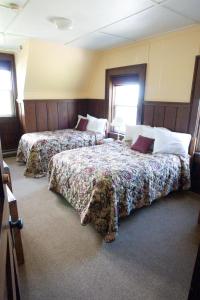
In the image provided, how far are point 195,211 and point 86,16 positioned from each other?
9.70ft

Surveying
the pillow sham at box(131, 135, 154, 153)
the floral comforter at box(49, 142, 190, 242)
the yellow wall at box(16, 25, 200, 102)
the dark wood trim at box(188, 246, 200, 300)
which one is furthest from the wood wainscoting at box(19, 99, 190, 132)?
the dark wood trim at box(188, 246, 200, 300)

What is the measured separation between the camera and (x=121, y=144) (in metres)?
3.56

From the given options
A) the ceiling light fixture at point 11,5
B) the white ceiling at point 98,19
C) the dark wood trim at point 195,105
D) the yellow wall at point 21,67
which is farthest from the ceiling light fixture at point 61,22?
the dark wood trim at point 195,105

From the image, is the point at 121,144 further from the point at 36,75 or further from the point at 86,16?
the point at 36,75

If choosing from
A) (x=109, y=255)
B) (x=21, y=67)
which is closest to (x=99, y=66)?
(x=21, y=67)

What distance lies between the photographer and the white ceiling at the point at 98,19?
2.15 m

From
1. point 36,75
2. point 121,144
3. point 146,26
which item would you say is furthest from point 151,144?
point 36,75

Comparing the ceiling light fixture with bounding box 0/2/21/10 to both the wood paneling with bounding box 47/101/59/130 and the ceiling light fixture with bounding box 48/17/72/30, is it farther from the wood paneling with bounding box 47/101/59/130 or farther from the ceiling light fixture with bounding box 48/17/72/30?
the wood paneling with bounding box 47/101/59/130

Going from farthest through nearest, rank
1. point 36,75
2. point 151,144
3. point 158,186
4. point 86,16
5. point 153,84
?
point 36,75 → point 153,84 → point 151,144 → point 158,186 → point 86,16

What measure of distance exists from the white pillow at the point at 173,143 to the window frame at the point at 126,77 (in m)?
0.86

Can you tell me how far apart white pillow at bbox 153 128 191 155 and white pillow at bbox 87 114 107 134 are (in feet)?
5.81

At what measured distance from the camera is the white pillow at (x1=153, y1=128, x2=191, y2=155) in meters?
2.99

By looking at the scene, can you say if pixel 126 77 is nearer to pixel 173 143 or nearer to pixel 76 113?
pixel 76 113

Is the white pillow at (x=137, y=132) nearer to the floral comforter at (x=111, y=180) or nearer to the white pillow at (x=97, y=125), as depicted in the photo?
the floral comforter at (x=111, y=180)
